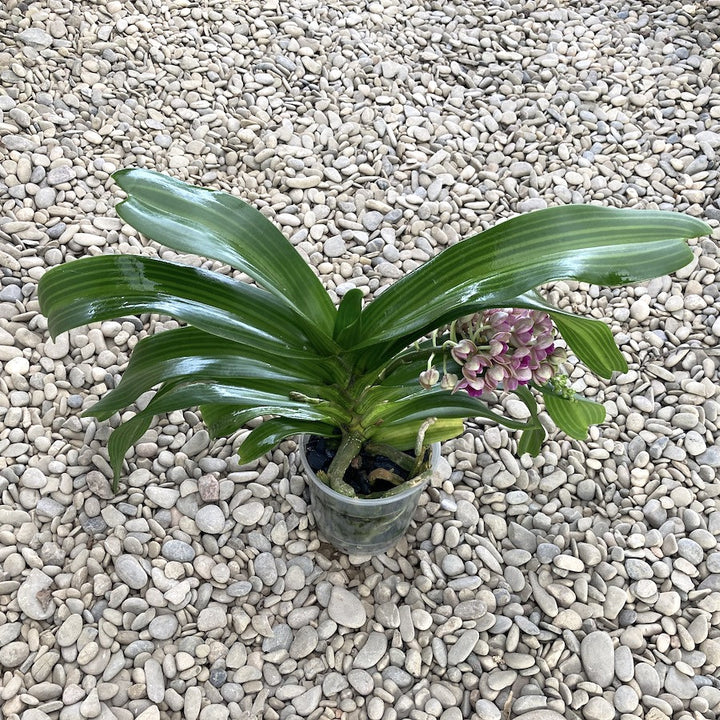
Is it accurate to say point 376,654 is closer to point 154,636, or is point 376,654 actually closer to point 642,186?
point 154,636

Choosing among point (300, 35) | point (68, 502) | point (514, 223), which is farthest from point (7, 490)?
point (300, 35)

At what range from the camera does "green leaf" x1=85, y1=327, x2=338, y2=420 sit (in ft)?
3.40

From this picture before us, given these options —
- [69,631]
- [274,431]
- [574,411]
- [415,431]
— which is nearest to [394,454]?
[415,431]

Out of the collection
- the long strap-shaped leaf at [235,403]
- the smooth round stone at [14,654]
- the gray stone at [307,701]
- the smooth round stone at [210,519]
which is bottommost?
the gray stone at [307,701]

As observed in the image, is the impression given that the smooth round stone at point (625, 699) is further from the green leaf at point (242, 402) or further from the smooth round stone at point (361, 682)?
the green leaf at point (242, 402)

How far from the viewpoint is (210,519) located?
1416 millimetres

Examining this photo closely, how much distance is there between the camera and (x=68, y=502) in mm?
1425

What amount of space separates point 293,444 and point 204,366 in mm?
515

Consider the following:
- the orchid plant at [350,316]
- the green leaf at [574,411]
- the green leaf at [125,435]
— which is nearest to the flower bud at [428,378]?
→ the orchid plant at [350,316]

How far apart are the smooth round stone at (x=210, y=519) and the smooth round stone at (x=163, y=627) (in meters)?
0.17

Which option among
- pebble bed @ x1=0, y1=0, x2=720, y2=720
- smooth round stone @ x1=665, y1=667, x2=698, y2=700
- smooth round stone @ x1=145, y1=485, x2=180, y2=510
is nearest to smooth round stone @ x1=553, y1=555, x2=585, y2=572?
pebble bed @ x1=0, y1=0, x2=720, y2=720

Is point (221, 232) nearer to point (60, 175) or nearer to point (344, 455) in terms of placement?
point (344, 455)

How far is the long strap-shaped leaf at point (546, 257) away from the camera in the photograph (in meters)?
0.82

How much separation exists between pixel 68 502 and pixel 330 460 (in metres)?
0.52
